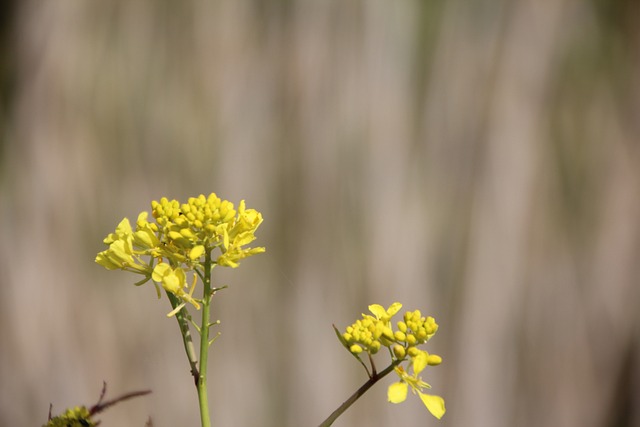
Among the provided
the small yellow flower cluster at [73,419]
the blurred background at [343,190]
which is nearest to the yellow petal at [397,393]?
the small yellow flower cluster at [73,419]

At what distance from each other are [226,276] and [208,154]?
208mm

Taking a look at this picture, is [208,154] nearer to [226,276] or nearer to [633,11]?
[226,276]

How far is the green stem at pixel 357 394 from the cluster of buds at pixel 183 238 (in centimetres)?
6

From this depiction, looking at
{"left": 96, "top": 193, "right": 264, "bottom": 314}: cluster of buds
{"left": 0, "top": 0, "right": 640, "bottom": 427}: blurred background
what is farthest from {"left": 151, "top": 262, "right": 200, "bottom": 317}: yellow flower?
{"left": 0, "top": 0, "right": 640, "bottom": 427}: blurred background

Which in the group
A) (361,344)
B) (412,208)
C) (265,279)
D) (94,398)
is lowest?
(94,398)

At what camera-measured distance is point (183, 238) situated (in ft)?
0.93

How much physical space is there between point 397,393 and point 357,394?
0.01m

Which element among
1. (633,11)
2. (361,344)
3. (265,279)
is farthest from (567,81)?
(361,344)

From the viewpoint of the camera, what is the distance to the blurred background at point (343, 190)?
4.07 feet

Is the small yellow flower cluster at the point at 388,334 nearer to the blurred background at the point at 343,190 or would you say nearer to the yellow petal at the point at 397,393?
the yellow petal at the point at 397,393

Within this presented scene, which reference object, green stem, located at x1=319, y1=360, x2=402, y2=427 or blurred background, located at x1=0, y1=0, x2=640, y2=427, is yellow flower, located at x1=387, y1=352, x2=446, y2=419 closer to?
green stem, located at x1=319, y1=360, x2=402, y2=427

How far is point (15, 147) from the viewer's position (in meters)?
1.31

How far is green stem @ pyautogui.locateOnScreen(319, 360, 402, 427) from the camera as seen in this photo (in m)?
0.25

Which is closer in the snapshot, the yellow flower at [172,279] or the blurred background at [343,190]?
the yellow flower at [172,279]
